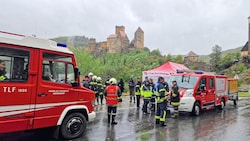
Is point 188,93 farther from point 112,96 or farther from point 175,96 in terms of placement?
point 112,96

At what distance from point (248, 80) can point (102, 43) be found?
264 ft

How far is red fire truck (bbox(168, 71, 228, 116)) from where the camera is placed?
33.4ft

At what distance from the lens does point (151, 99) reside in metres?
11.0

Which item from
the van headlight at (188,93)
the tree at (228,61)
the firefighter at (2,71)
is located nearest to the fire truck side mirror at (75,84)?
the firefighter at (2,71)

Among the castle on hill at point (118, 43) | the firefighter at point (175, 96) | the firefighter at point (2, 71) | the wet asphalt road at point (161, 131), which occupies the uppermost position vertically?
the castle on hill at point (118, 43)

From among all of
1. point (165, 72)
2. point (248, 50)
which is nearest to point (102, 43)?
point (248, 50)

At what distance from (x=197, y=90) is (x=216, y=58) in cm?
7463

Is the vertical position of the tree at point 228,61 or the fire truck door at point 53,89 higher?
the tree at point 228,61

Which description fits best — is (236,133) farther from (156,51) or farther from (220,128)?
(156,51)

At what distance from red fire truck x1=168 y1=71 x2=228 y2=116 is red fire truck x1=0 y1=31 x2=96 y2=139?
5.30m

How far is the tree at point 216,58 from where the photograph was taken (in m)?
75.7

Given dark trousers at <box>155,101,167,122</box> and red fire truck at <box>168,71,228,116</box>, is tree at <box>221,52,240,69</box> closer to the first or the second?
red fire truck at <box>168,71,228,116</box>

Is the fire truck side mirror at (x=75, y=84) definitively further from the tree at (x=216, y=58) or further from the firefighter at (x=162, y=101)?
the tree at (x=216, y=58)

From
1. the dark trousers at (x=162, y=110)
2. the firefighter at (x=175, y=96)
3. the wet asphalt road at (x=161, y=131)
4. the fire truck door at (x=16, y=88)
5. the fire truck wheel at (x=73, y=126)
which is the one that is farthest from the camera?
the firefighter at (x=175, y=96)
